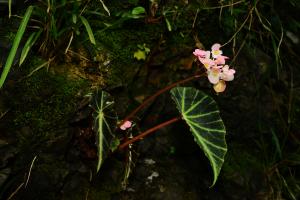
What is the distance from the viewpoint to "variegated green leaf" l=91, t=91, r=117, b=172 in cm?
148

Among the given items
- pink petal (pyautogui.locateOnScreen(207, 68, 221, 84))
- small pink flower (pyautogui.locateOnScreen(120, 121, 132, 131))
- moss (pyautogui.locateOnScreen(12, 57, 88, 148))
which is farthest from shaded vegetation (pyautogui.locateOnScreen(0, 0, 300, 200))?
pink petal (pyautogui.locateOnScreen(207, 68, 221, 84))

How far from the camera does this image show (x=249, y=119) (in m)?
2.06

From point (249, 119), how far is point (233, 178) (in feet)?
1.14

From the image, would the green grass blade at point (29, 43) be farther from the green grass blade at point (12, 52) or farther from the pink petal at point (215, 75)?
the pink petal at point (215, 75)

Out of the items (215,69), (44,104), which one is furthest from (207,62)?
(44,104)

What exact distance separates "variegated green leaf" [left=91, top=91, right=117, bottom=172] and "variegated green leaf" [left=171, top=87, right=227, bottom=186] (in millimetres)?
268

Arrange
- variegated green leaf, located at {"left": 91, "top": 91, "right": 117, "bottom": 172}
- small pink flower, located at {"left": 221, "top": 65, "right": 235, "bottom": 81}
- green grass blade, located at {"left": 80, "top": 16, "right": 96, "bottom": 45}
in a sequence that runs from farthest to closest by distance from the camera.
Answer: green grass blade, located at {"left": 80, "top": 16, "right": 96, "bottom": 45}, small pink flower, located at {"left": 221, "top": 65, "right": 235, "bottom": 81}, variegated green leaf, located at {"left": 91, "top": 91, "right": 117, "bottom": 172}

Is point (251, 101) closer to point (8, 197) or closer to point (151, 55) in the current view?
point (151, 55)

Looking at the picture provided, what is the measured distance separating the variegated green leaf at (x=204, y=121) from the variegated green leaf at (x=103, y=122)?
0.27 m

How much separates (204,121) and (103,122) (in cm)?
41

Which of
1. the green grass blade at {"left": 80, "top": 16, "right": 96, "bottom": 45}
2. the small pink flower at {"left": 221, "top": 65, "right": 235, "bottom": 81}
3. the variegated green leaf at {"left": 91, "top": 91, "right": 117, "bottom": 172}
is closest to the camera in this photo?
the variegated green leaf at {"left": 91, "top": 91, "right": 117, "bottom": 172}

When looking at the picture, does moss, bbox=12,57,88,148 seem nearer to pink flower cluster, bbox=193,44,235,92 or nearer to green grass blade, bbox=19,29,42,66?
green grass blade, bbox=19,29,42,66

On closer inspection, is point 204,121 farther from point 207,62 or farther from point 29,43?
point 29,43

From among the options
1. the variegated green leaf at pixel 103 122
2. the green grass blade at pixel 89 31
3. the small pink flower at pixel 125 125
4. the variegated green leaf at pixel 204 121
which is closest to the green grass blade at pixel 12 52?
the green grass blade at pixel 89 31
